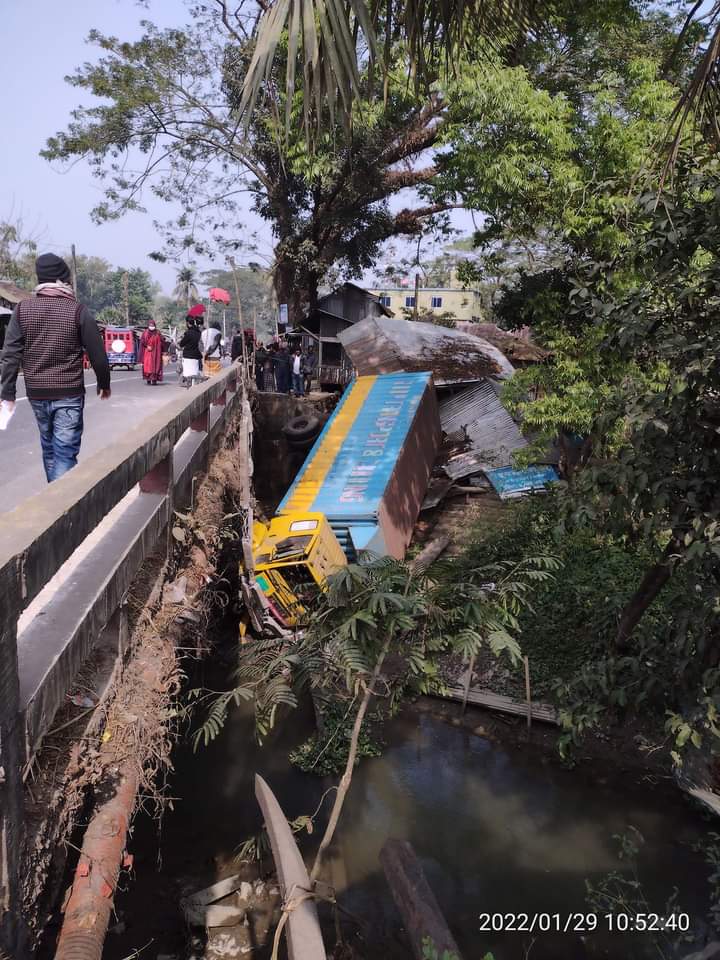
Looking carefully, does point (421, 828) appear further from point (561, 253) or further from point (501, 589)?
point (561, 253)

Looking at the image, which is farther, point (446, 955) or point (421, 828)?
point (421, 828)

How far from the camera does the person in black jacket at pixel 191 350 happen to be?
13.4 metres

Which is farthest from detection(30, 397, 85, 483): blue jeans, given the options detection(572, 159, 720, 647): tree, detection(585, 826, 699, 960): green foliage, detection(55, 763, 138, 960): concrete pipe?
detection(585, 826, 699, 960): green foliage

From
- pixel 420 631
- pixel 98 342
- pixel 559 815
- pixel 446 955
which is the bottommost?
pixel 559 815

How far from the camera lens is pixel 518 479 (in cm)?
1438

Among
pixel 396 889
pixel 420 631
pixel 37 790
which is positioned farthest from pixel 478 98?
pixel 37 790

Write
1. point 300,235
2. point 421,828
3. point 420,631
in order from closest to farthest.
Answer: point 420,631 → point 421,828 → point 300,235

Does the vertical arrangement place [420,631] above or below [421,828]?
above

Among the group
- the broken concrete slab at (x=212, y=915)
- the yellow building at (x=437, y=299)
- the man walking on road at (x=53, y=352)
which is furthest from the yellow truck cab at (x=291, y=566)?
the yellow building at (x=437, y=299)

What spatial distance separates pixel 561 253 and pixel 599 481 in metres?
9.62

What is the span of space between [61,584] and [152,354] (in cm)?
1736

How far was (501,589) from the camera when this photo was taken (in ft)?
15.0
